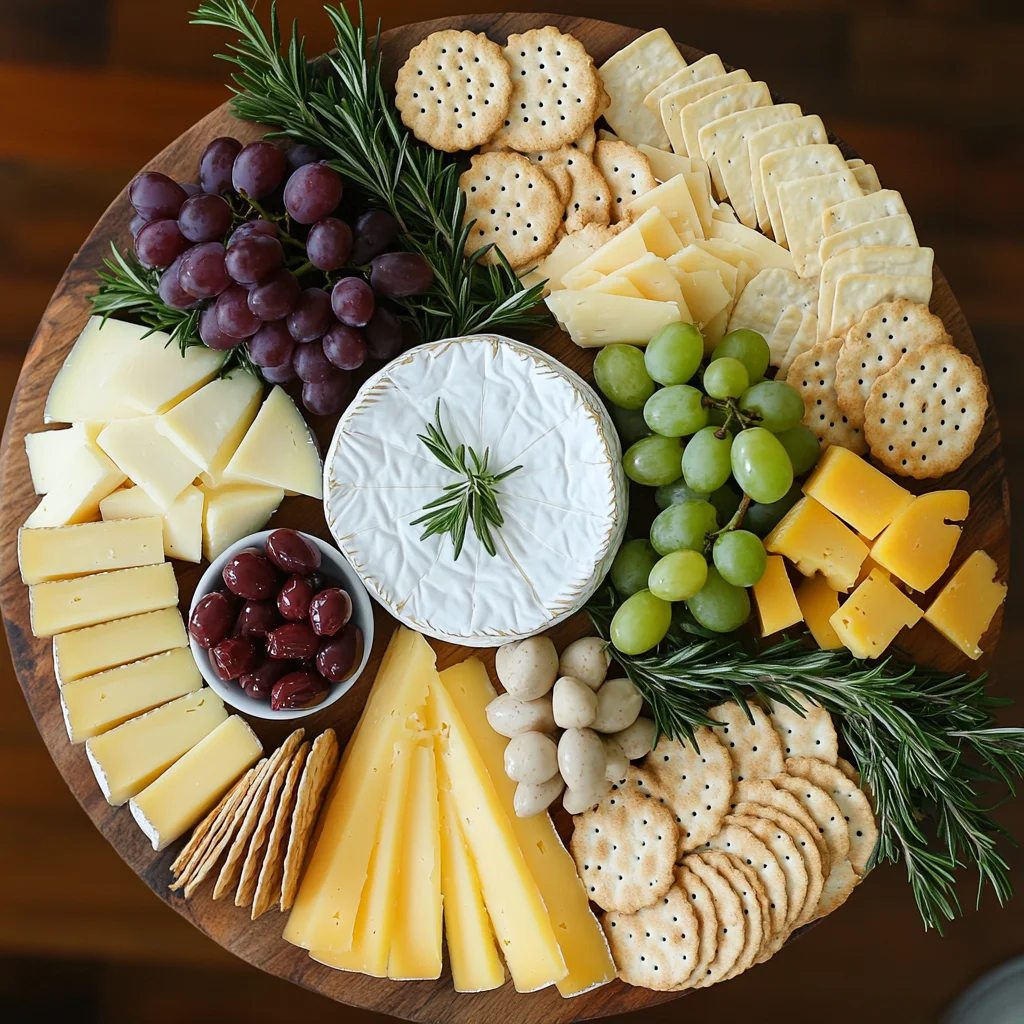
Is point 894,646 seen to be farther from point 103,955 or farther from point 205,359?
point 103,955

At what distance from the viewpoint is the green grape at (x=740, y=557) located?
135 centimetres

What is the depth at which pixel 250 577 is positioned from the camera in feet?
4.65

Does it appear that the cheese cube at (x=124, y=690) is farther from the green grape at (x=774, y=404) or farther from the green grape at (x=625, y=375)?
the green grape at (x=774, y=404)

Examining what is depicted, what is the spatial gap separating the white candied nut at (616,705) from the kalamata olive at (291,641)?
1.49ft

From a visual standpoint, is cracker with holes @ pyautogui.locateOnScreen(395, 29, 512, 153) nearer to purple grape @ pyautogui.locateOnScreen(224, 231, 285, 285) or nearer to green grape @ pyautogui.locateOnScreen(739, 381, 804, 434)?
purple grape @ pyautogui.locateOnScreen(224, 231, 285, 285)

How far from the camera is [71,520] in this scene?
4.96 feet

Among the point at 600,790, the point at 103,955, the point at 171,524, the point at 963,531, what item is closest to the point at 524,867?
the point at 600,790

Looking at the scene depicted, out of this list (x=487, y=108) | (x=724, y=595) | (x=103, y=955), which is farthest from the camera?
(x=103, y=955)

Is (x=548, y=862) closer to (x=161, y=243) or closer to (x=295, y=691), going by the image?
(x=295, y=691)

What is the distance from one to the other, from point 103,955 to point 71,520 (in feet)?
3.81

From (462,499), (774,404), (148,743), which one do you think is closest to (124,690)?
(148,743)

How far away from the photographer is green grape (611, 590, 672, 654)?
1386 mm

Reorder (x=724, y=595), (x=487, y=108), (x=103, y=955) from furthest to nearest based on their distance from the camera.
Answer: (x=103, y=955)
(x=487, y=108)
(x=724, y=595)

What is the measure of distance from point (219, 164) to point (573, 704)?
98cm
